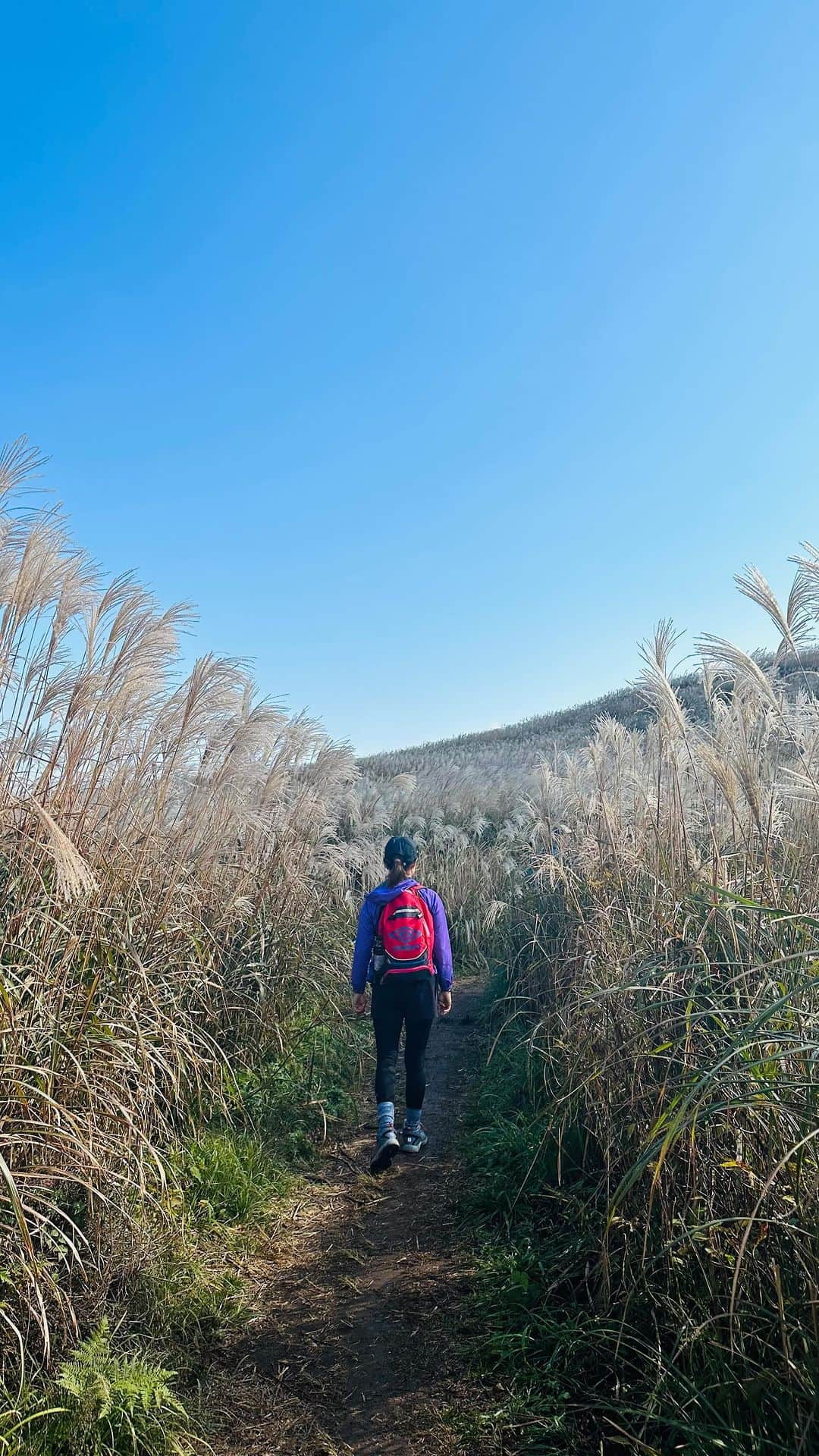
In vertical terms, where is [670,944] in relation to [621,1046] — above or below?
above

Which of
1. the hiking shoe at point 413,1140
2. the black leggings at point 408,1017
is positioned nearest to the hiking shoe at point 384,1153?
the hiking shoe at point 413,1140

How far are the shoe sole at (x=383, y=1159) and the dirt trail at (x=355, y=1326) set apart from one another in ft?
0.18

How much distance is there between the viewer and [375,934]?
532 cm

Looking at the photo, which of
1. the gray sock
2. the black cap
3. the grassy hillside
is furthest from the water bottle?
the grassy hillside

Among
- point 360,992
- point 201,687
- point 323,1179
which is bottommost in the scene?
point 323,1179

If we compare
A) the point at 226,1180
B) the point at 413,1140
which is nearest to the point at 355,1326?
the point at 226,1180

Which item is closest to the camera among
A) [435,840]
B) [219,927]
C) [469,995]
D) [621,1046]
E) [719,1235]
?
[719,1235]

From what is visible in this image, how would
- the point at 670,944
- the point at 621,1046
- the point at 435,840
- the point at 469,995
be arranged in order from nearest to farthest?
the point at 621,1046
the point at 670,944
the point at 469,995
the point at 435,840

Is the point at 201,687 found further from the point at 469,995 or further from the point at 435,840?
the point at 435,840

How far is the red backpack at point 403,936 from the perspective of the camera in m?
5.22

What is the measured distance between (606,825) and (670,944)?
1.77 m

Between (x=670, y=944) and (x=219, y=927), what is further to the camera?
(x=219, y=927)

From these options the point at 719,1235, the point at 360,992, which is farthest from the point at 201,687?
the point at 719,1235

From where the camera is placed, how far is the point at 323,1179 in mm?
4664
